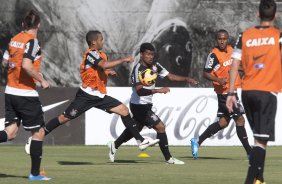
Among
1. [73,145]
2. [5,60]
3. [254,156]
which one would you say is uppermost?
[5,60]

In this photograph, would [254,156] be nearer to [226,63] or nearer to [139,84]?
[139,84]

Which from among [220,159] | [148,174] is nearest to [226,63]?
[220,159]

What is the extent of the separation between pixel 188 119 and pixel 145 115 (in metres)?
6.55

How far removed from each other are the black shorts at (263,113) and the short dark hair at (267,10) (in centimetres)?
80

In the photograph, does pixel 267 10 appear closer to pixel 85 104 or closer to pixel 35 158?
pixel 35 158

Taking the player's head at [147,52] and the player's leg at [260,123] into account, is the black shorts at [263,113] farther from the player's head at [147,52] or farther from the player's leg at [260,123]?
the player's head at [147,52]

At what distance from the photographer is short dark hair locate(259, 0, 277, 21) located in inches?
396

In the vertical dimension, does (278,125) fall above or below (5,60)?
below

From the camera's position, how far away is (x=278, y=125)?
73.0 feet

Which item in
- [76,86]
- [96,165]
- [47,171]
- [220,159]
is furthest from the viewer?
[76,86]

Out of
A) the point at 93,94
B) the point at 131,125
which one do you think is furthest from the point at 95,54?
the point at 131,125

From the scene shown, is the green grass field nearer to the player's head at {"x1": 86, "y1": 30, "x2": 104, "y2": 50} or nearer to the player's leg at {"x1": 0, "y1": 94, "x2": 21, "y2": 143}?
the player's leg at {"x1": 0, "y1": 94, "x2": 21, "y2": 143}

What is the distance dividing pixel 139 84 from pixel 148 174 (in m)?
3.03

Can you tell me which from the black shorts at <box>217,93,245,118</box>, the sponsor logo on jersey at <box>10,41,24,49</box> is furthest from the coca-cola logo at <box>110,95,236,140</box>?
the sponsor logo on jersey at <box>10,41,24,49</box>
